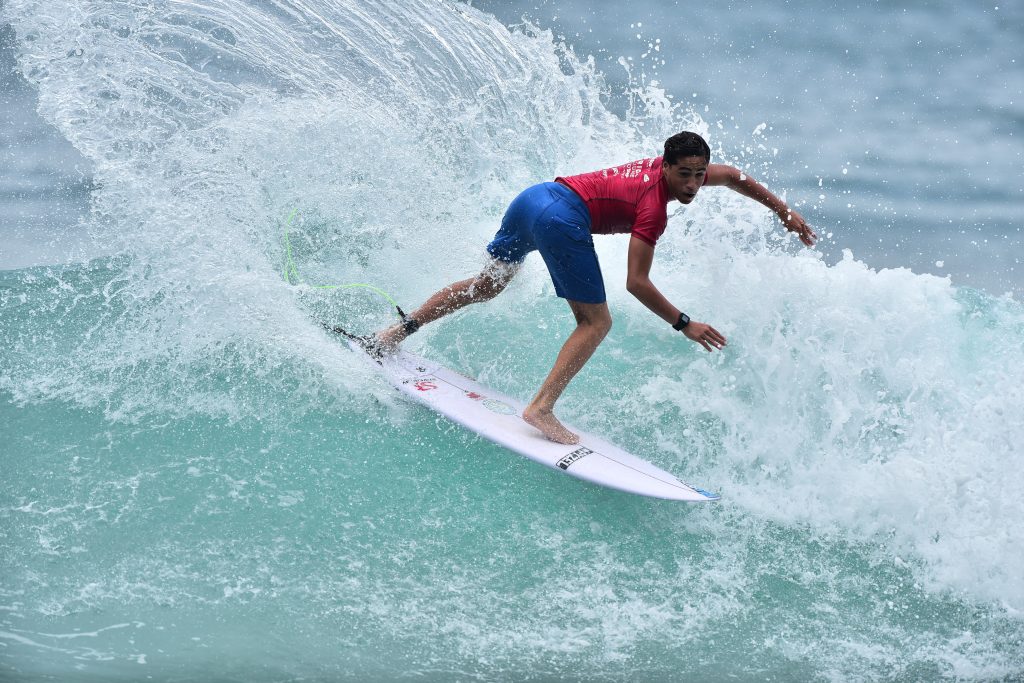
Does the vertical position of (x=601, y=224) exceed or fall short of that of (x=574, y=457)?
it exceeds it

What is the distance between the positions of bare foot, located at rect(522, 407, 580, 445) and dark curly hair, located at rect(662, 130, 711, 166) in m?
1.43

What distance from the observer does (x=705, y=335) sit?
3.88m

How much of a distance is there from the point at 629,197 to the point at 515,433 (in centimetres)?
134

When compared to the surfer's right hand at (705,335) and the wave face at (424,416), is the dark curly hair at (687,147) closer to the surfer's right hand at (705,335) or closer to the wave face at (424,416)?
the surfer's right hand at (705,335)

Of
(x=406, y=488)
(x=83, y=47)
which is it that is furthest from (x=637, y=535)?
(x=83, y=47)

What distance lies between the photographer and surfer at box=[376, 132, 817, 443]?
3941 millimetres

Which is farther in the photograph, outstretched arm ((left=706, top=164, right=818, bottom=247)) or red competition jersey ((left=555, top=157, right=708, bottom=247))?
outstretched arm ((left=706, top=164, right=818, bottom=247))

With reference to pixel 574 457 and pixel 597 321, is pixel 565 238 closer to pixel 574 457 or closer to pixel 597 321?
pixel 597 321

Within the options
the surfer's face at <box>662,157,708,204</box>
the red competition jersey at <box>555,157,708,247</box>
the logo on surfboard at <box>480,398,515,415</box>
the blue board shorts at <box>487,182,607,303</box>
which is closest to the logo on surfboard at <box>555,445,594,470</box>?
the logo on surfboard at <box>480,398,515,415</box>

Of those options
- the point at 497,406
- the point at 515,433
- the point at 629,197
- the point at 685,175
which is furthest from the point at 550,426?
the point at 685,175

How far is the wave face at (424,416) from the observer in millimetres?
3488

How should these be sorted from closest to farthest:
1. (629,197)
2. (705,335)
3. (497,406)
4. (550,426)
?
(705,335) < (629,197) < (550,426) < (497,406)

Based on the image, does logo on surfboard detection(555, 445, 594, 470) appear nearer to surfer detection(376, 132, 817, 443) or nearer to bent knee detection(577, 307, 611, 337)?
surfer detection(376, 132, 817, 443)

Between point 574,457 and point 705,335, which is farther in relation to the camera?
point 574,457
